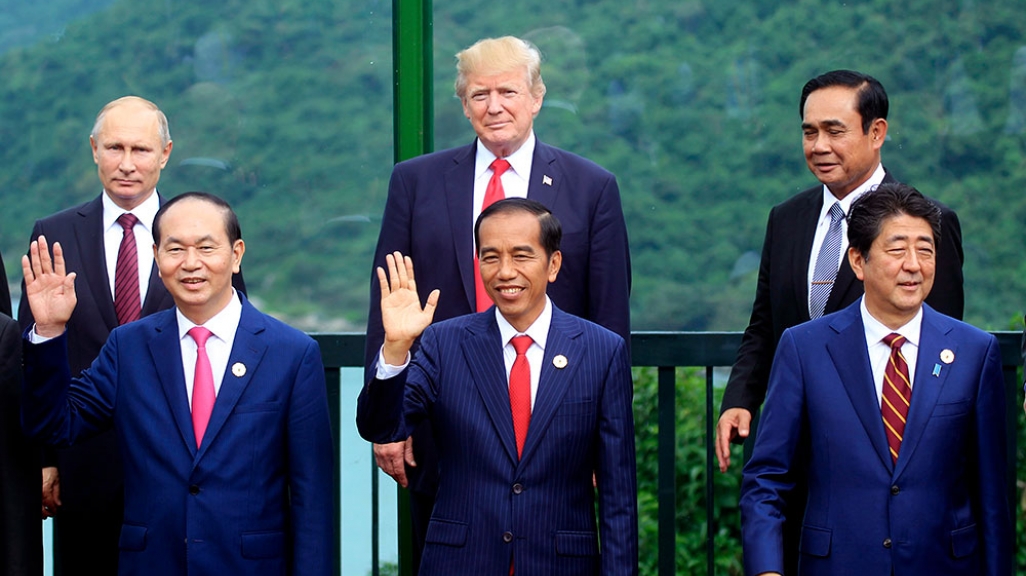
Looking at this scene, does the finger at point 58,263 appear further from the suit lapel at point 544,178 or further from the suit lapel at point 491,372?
the suit lapel at point 544,178

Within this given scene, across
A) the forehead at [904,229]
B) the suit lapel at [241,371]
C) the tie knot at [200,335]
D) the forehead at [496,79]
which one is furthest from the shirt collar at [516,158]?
the forehead at [904,229]

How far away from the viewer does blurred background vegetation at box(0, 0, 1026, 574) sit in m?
5.17

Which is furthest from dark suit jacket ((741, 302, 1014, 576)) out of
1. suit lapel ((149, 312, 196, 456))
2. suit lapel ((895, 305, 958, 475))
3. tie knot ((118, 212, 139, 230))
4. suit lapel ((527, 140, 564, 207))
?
tie knot ((118, 212, 139, 230))

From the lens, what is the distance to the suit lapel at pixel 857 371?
3.30 metres

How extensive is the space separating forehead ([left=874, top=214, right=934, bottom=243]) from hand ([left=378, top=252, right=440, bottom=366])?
110cm

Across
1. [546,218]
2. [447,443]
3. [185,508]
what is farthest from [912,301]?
[185,508]

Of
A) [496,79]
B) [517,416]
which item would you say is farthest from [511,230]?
[496,79]

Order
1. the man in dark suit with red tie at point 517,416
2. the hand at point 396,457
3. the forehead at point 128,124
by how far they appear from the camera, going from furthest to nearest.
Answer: the forehead at point 128,124 → the hand at point 396,457 → the man in dark suit with red tie at point 517,416

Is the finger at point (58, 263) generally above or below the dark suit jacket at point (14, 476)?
above

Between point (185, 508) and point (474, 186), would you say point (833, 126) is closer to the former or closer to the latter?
point (474, 186)

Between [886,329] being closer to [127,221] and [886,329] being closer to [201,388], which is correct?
[201,388]

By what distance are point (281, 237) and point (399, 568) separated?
4.58ft

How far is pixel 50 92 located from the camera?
524 centimetres

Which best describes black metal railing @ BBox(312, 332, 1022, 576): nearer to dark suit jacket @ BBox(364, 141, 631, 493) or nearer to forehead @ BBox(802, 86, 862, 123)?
dark suit jacket @ BBox(364, 141, 631, 493)
